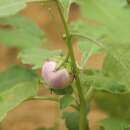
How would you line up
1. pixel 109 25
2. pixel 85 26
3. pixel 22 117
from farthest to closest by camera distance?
pixel 22 117 → pixel 85 26 → pixel 109 25

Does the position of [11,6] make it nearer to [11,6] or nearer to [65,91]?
[11,6]

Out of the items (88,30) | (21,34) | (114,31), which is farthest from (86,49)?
(114,31)

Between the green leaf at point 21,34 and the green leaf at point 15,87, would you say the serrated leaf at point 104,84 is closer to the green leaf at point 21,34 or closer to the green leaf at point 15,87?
the green leaf at point 15,87

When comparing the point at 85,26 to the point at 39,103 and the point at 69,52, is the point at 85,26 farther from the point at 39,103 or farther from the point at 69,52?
the point at 39,103

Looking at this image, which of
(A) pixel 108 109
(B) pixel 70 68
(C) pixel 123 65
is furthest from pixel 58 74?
(A) pixel 108 109

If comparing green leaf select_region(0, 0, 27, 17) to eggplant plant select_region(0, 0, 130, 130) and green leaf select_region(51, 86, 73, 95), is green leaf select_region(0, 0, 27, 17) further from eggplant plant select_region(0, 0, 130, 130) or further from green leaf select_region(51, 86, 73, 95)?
green leaf select_region(51, 86, 73, 95)
